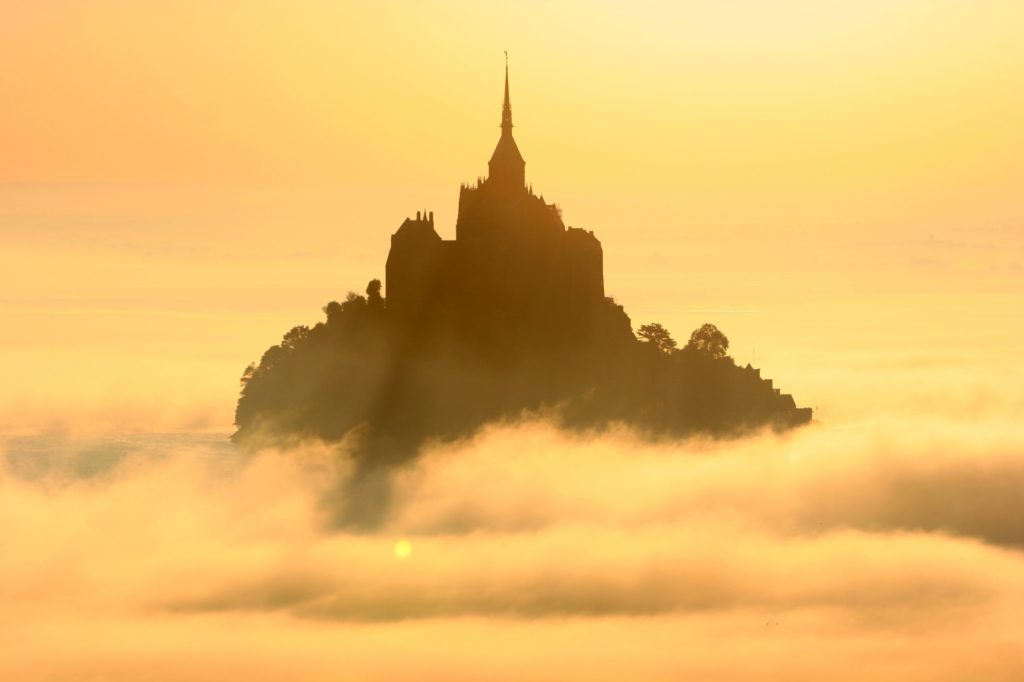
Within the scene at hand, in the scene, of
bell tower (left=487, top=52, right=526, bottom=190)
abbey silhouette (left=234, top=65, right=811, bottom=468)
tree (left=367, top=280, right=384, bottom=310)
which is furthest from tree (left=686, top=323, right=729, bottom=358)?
tree (left=367, top=280, right=384, bottom=310)

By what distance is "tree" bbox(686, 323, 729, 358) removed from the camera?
188m

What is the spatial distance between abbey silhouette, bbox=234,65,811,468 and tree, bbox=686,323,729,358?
15 centimetres

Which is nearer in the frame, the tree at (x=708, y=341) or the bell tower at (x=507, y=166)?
the bell tower at (x=507, y=166)

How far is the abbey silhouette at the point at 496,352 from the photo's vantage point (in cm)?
17988

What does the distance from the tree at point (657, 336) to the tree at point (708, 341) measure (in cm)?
204

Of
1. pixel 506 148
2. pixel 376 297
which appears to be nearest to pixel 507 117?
pixel 506 148

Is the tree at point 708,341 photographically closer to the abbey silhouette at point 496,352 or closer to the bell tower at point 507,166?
the abbey silhouette at point 496,352

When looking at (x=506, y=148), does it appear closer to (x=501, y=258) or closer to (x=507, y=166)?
(x=507, y=166)

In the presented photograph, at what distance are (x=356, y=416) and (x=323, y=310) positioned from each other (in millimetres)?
13739

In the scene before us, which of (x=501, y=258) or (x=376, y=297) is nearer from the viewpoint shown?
(x=501, y=258)

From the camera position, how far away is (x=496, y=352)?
607 feet

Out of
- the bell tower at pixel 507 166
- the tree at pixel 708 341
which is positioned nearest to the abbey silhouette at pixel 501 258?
the bell tower at pixel 507 166

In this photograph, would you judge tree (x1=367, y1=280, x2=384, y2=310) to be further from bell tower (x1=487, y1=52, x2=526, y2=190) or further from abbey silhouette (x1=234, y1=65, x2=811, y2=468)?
bell tower (x1=487, y1=52, x2=526, y2=190)

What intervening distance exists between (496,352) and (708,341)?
22235 mm
